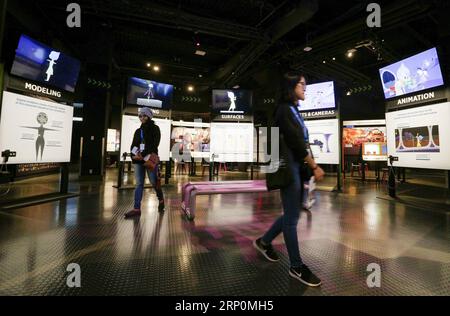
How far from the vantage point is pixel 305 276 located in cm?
168

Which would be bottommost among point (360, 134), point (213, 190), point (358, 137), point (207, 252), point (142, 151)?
point (207, 252)

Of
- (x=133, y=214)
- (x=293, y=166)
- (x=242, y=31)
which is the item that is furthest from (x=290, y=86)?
(x=242, y=31)

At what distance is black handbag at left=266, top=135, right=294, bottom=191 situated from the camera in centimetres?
167

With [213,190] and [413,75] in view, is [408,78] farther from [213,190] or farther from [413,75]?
[213,190]

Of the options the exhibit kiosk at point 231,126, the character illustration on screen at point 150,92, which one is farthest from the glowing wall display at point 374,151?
the character illustration on screen at point 150,92

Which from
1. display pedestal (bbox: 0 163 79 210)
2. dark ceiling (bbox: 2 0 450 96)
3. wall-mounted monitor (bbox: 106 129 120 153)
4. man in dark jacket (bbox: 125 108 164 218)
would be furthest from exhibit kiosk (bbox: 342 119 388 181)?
wall-mounted monitor (bbox: 106 129 120 153)

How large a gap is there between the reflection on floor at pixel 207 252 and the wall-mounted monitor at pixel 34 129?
107 centimetres

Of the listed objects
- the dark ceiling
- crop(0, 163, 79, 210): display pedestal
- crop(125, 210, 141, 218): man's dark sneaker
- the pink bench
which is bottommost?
crop(125, 210, 141, 218): man's dark sneaker

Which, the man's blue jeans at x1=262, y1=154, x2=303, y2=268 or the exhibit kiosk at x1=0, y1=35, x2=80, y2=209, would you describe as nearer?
the man's blue jeans at x1=262, y1=154, x2=303, y2=268

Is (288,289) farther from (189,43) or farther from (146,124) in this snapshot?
(189,43)

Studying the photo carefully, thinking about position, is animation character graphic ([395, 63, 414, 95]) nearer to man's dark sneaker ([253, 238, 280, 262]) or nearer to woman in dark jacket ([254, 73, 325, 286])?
woman in dark jacket ([254, 73, 325, 286])

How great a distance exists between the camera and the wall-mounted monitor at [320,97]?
256 inches

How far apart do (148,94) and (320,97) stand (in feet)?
16.3

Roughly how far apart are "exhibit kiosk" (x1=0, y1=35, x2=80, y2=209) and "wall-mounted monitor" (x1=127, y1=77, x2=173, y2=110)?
5.16 ft
